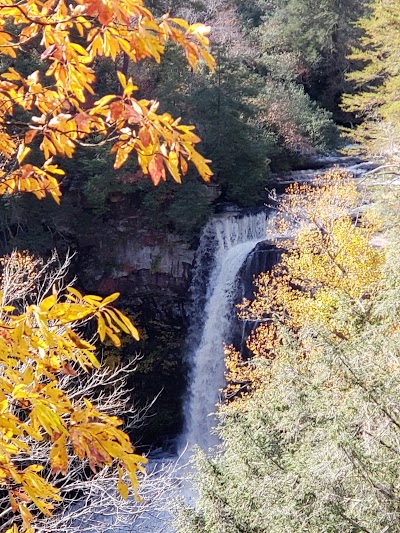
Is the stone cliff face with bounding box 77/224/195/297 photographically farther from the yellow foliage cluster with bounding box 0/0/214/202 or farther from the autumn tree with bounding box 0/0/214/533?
the autumn tree with bounding box 0/0/214/533

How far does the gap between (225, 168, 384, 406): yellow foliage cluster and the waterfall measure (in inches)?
20.9

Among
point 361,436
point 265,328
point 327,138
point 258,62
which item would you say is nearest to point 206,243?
point 265,328

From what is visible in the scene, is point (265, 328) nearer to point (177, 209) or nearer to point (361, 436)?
point (177, 209)

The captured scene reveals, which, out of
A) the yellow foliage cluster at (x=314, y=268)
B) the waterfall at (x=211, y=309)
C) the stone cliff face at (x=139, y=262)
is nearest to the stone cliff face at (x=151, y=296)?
the stone cliff face at (x=139, y=262)

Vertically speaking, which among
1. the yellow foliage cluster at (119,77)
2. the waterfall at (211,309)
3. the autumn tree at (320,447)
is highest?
the yellow foliage cluster at (119,77)

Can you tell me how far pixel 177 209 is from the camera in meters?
12.0

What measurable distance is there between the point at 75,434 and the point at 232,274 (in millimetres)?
10929

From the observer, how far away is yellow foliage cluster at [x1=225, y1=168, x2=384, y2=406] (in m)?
8.67

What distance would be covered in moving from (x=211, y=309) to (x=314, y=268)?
11.9 feet

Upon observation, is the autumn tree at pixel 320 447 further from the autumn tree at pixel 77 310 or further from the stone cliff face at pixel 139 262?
the stone cliff face at pixel 139 262

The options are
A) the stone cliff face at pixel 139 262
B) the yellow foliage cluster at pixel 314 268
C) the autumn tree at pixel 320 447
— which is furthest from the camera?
the stone cliff face at pixel 139 262

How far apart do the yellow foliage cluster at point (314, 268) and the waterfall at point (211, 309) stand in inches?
20.9

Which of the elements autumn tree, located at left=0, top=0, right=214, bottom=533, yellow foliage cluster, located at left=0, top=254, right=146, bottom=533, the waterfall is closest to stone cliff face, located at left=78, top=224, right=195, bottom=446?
the waterfall

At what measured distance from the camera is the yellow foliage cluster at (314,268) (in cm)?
867
